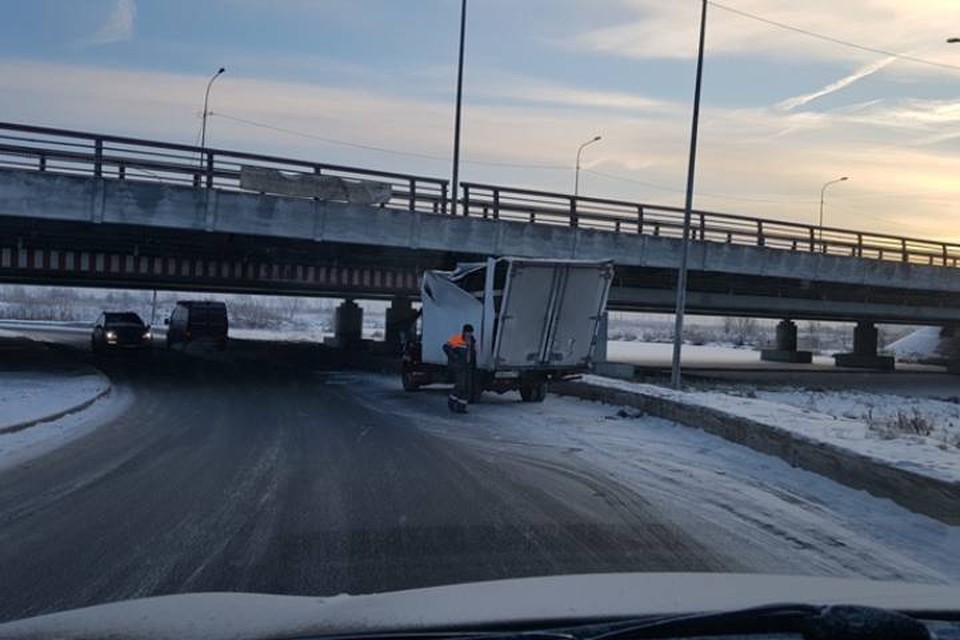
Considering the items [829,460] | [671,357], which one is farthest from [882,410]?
[671,357]

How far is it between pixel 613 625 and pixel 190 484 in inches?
291

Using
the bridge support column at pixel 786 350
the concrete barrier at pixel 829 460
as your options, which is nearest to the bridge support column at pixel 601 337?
the concrete barrier at pixel 829 460

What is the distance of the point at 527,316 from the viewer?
18734 millimetres

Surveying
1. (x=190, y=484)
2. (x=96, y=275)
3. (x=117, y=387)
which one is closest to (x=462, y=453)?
Answer: (x=190, y=484)

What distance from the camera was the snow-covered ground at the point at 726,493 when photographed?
688cm

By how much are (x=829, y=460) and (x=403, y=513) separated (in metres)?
5.27

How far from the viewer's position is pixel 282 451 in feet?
39.0

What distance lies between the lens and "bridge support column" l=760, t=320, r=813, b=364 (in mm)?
60438

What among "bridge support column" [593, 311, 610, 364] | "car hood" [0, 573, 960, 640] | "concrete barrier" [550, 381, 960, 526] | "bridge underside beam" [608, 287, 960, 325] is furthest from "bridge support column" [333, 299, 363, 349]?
"car hood" [0, 573, 960, 640]

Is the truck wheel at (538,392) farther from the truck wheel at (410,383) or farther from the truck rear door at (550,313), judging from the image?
the truck wheel at (410,383)

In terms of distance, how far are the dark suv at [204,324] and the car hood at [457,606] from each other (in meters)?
40.6

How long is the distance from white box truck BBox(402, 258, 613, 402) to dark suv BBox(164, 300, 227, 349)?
2539 centimetres

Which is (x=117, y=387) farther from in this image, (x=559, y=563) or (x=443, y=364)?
(x=559, y=563)

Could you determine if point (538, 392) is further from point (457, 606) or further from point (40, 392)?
point (457, 606)
